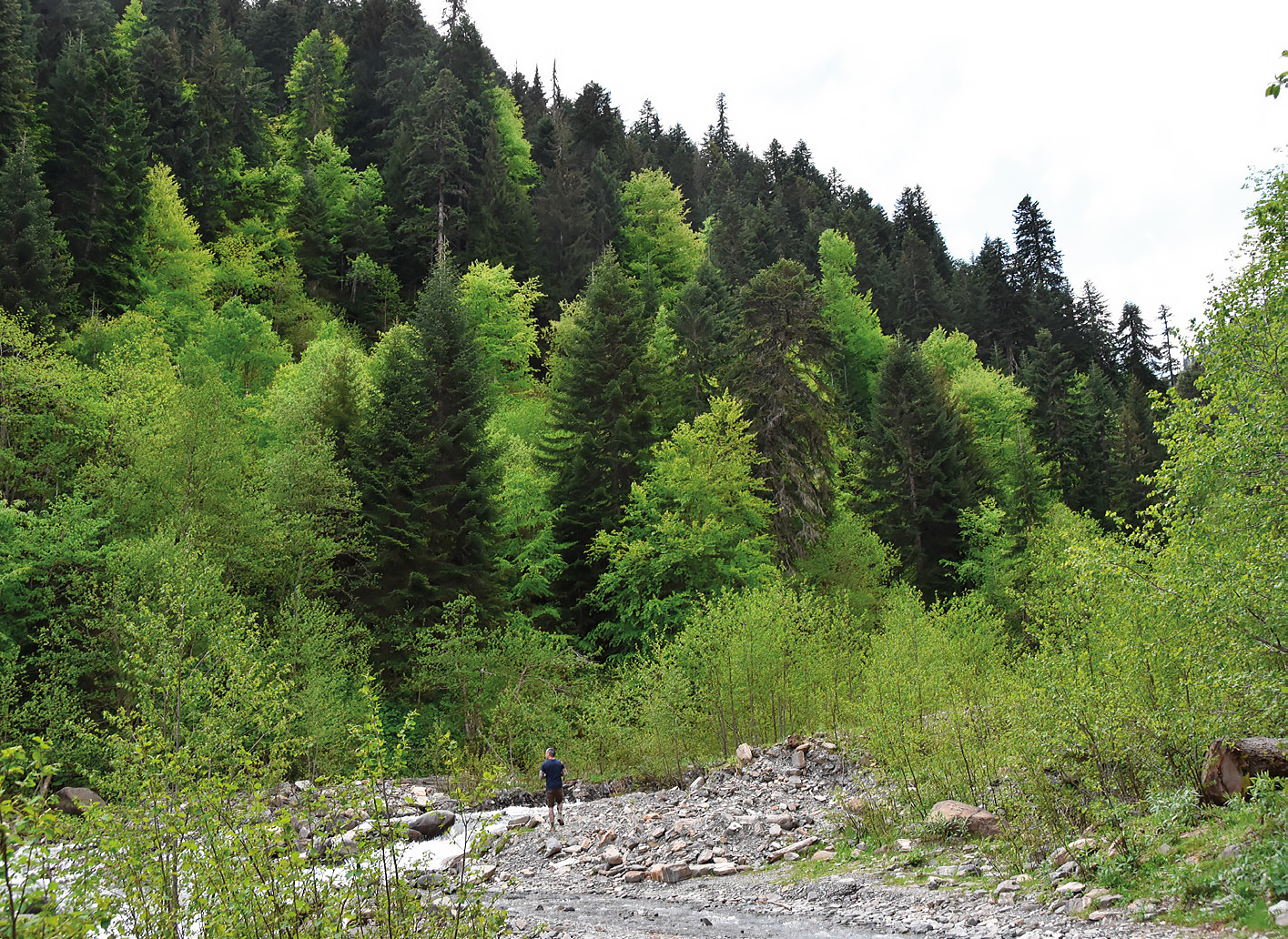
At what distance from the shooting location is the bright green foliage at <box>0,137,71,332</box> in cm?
3195

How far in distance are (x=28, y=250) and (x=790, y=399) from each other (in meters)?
31.2


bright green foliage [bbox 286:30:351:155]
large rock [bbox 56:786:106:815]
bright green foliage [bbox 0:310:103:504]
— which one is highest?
bright green foliage [bbox 286:30:351:155]

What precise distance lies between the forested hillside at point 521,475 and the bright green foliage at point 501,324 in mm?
234

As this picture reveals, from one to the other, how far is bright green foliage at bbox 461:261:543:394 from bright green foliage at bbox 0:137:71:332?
17.6 meters

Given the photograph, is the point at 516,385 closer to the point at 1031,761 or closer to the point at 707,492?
the point at 707,492

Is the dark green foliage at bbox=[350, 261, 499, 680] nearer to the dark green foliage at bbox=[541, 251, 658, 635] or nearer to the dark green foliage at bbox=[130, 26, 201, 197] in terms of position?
the dark green foliage at bbox=[541, 251, 658, 635]

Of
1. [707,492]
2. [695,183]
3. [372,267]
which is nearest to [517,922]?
[707,492]

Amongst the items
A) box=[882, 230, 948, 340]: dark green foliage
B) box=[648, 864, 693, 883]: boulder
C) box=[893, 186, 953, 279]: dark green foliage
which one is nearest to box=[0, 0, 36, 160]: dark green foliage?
box=[648, 864, 693, 883]: boulder

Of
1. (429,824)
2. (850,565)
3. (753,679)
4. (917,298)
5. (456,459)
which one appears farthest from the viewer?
(917,298)

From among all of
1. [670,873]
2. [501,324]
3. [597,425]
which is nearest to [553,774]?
[670,873]

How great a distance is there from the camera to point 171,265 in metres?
41.0

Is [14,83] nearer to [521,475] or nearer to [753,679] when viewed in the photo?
[521,475]

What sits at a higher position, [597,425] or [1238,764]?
[597,425]

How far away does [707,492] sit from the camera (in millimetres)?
30141
